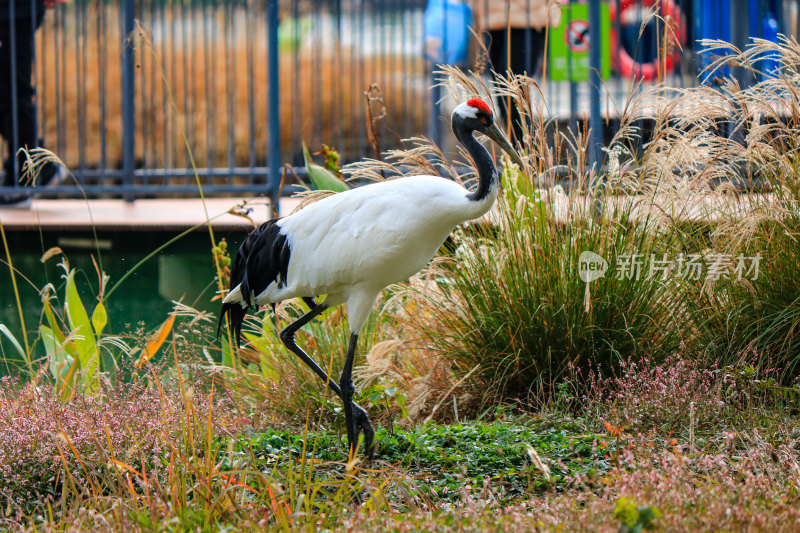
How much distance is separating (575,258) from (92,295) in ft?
11.3

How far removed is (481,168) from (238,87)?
27.5 ft

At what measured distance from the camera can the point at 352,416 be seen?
Result: 358 centimetres

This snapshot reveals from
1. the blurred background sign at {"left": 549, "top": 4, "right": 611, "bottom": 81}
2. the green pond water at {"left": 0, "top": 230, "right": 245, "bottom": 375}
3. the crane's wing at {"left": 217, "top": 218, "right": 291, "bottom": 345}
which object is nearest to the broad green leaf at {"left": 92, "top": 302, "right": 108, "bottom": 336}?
the crane's wing at {"left": 217, "top": 218, "right": 291, "bottom": 345}

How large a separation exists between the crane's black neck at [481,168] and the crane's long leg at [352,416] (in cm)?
83

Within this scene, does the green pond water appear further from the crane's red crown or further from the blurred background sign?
the crane's red crown

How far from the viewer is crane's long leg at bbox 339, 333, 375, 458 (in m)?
3.54

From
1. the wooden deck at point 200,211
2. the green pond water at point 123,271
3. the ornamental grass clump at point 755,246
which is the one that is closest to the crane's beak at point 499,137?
the wooden deck at point 200,211

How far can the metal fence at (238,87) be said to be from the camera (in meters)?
6.57

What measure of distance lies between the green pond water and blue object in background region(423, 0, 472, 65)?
2.01m

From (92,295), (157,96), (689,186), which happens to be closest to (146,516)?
(689,186)

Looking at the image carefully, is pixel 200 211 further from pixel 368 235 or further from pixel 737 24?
pixel 737 24

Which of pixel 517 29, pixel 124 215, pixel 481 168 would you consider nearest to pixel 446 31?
pixel 517 29

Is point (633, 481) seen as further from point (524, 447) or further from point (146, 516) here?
point (146, 516)

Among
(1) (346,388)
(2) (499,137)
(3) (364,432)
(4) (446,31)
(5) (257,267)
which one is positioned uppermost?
(4) (446,31)
